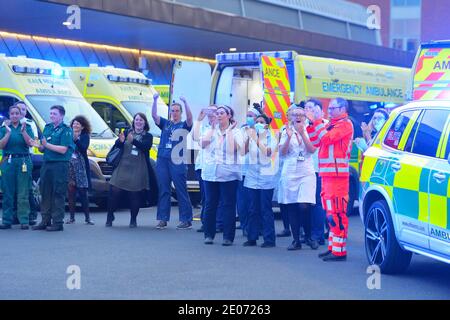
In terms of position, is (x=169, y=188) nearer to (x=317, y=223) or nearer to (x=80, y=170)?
(x=80, y=170)

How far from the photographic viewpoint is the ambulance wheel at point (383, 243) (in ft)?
32.8

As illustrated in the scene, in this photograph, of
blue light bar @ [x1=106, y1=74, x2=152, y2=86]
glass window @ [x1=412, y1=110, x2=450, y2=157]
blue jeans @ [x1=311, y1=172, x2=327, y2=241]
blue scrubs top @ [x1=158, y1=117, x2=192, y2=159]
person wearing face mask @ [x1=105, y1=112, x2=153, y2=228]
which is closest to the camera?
glass window @ [x1=412, y1=110, x2=450, y2=157]

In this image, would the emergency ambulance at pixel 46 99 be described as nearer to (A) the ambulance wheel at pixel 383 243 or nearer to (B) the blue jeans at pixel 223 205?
(B) the blue jeans at pixel 223 205

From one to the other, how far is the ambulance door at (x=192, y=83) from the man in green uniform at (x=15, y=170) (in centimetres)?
339

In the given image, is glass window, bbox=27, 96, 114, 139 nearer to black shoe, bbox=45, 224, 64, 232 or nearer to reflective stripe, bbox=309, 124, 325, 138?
black shoe, bbox=45, 224, 64, 232

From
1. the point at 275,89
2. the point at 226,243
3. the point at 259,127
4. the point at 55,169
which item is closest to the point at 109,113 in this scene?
the point at 275,89

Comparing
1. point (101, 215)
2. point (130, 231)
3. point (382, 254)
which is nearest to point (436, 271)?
point (382, 254)

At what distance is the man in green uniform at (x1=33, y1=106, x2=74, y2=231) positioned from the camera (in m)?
14.1

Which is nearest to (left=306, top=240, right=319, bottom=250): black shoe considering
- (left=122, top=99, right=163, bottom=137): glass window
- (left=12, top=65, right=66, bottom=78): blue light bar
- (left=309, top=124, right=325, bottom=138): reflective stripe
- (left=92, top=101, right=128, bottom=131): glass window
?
(left=309, top=124, right=325, bottom=138): reflective stripe

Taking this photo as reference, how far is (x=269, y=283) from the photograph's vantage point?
9.50 metres

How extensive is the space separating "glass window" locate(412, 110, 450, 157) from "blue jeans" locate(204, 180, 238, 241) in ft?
10.5

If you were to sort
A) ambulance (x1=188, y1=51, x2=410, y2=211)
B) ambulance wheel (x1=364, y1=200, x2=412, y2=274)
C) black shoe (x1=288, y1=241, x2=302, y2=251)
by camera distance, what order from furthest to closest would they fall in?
1. ambulance (x1=188, y1=51, x2=410, y2=211)
2. black shoe (x1=288, y1=241, x2=302, y2=251)
3. ambulance wheel (x1=364, y1=200, x2=412, y2=274)

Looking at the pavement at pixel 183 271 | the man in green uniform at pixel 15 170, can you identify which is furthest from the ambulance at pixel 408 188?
the man in green uniform at pixel 15 170
